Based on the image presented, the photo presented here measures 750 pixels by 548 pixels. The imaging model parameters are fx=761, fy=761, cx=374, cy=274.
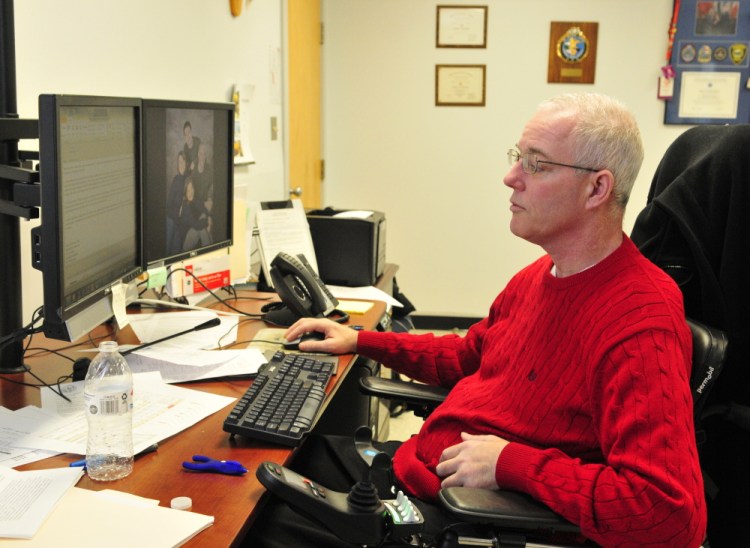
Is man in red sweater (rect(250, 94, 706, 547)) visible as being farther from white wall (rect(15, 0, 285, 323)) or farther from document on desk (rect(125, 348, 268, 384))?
white wall (rect(15, 0, 285, 323))

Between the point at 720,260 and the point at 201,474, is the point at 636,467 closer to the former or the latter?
the point at 720,260

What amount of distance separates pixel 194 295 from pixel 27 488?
117 cm

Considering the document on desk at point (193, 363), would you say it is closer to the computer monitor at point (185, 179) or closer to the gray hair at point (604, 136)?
the computer monitor at point (185, 179)

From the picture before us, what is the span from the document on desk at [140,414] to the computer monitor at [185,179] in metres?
0.43

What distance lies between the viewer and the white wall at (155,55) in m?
1.78

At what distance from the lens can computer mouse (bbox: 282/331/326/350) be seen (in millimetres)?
1880

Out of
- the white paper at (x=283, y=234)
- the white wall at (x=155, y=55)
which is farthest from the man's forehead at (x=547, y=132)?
the white paper at (x=283, y=234)

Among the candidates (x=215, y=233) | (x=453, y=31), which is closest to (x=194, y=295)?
(x=215, y=233)

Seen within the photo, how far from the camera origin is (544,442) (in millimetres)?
1402

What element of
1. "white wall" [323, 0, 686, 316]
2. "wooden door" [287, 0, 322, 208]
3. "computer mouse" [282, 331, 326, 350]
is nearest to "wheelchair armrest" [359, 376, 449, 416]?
"computer mouse" [282, 331, 326, 350]

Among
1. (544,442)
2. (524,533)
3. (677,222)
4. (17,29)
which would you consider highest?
(17,29)

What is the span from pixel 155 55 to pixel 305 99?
185 centimetres

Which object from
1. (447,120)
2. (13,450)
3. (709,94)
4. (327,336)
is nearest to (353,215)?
(327,336)

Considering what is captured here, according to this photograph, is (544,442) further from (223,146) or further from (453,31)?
(453,31)
